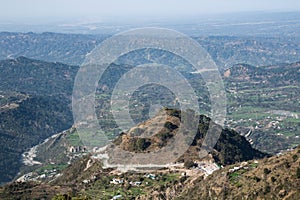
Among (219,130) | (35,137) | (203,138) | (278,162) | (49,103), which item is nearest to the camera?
(278,162)

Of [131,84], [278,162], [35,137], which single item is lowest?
[35,137]

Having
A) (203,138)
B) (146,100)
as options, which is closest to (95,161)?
(203,138)

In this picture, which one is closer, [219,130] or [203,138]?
[203,138]

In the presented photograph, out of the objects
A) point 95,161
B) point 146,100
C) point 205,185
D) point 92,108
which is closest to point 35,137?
point 92,108

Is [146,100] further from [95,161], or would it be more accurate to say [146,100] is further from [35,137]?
[95,161]

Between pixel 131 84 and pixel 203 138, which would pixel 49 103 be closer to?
pixel 131 84

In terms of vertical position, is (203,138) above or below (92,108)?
above

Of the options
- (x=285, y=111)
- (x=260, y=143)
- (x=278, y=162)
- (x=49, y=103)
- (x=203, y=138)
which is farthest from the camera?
(x=49, y=103)

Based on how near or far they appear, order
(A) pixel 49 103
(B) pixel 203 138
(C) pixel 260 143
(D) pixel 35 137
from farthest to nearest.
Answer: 1. (A) pixel 49 103
2. (D) pixel 35 137
3. (C) pixel 260 143
4. (B) pixel 203 138

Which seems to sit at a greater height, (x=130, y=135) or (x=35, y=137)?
(x=130, y=135)
